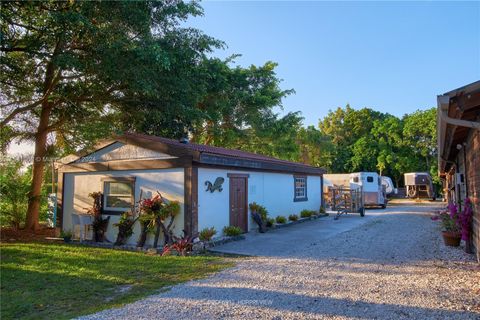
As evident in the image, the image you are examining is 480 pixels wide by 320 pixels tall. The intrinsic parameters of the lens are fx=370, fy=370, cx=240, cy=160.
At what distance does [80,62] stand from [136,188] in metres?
3.80

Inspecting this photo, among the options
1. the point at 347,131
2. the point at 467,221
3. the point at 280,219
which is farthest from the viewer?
the point at 347,131

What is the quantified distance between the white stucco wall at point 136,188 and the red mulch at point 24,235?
675 millimetres

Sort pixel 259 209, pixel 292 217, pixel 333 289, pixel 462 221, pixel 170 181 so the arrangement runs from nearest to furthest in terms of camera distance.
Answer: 1. pixel 333 289
2. pixel 462 221
3. pixel 170 181
4. pixel 259 209
5. pixel 292 217

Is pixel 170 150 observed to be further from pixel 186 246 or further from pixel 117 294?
pixel 117 294

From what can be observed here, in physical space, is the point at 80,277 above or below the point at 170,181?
below

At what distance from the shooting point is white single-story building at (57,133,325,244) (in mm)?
10102

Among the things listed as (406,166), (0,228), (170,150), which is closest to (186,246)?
(170,150)

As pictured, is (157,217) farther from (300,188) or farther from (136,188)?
(300,188)

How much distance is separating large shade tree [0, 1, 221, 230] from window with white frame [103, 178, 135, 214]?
1.61 meters

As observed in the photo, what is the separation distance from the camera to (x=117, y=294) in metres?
5.70

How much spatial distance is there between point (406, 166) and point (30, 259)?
3753cm

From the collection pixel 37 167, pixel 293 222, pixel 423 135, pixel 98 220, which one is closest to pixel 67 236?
pixel 98 220

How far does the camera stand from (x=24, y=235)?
1229 centimetres

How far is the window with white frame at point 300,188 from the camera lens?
16491 millimetres
